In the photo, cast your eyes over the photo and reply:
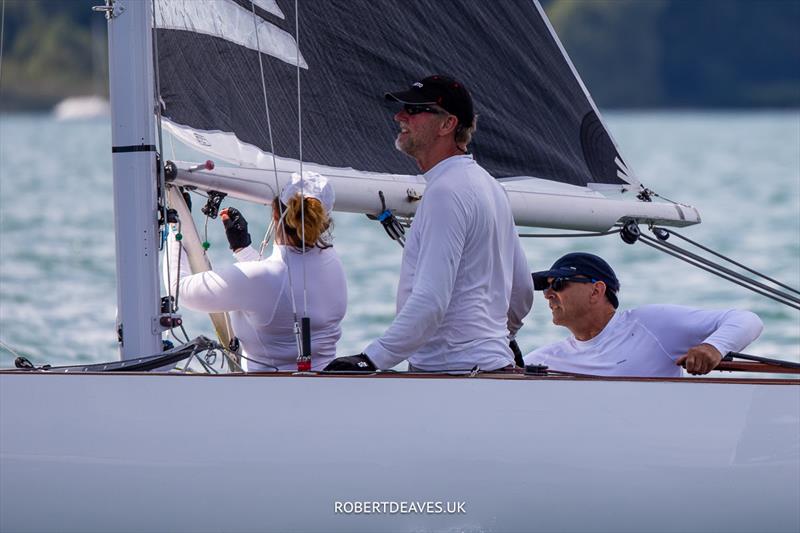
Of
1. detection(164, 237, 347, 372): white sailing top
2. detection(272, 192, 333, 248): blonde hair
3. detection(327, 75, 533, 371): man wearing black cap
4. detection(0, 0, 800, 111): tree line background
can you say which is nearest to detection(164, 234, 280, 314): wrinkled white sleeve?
detection(164, 237, 347, 372): white sailing top

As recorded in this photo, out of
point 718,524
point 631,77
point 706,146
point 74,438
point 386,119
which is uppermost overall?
point 631,77

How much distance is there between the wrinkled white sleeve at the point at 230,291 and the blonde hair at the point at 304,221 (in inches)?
4.9

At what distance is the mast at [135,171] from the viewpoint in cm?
416

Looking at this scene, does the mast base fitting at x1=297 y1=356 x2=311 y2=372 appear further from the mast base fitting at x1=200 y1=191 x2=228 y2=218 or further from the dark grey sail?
the dark grey sail

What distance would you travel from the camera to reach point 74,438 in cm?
385

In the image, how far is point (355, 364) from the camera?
3861mm

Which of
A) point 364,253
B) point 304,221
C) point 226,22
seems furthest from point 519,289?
point 364,253

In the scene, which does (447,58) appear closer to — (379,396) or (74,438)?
(379,396)

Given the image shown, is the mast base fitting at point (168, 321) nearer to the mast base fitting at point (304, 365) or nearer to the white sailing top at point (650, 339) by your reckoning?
the mast base fitting at point (304, 365)

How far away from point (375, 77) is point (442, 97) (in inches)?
44.6

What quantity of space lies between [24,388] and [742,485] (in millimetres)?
1734

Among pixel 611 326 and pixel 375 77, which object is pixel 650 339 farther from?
pixel 375 77

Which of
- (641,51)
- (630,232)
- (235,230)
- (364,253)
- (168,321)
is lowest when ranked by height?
(168,321)

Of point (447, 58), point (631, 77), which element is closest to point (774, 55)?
point (631, 77)
